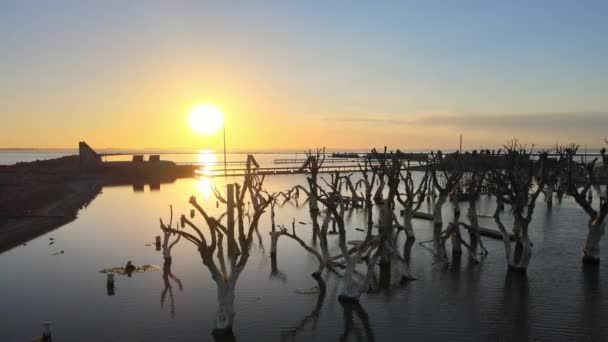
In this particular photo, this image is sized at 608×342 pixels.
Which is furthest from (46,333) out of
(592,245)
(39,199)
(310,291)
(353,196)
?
(39,199)

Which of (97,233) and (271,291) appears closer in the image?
(271,291)

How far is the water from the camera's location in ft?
48.3

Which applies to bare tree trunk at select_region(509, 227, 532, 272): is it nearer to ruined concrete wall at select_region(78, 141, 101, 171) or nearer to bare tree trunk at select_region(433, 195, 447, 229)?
bare tree trunk at select_region(433, 195, 447, 229)

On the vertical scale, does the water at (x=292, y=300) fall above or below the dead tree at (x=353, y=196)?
below

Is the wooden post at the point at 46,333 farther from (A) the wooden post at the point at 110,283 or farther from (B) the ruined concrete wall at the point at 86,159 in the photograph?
(B) the ruined concrete wall at the point at 86,159

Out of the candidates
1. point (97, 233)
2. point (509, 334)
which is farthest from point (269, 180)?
point (509, 334)

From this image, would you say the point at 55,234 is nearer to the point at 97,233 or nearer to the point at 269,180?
the point at 97,233

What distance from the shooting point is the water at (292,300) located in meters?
14.7

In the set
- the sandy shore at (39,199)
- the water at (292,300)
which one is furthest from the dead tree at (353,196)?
the sandy shore at (39,199)

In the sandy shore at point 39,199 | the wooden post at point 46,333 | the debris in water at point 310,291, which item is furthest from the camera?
the sandy shore at point 39,199

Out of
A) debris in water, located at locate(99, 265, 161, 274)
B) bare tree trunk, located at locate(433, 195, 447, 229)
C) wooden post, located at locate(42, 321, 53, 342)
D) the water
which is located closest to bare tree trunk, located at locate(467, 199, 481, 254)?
the water

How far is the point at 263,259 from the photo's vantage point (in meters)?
24.2

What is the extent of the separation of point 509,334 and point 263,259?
12967 millimetres

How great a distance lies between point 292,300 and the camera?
17656 millimetres
